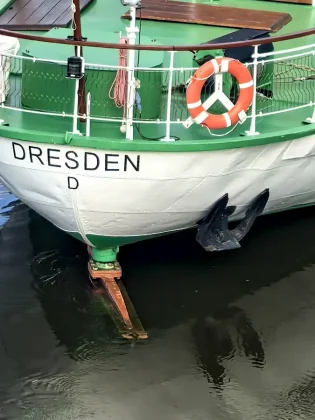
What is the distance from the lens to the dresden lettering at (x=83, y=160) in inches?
273

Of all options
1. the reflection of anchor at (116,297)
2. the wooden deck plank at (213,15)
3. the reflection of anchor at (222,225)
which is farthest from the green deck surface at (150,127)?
the reflection of anchor at (116,297)

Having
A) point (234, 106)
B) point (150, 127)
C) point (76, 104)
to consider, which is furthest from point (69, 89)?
point (234, 106)

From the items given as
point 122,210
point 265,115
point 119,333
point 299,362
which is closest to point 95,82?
point 122,210

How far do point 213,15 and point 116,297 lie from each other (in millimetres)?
4078

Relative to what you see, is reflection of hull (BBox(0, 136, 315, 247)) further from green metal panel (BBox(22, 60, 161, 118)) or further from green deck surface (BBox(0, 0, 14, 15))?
green deck surface (BBox(0, 0, 14, 15))

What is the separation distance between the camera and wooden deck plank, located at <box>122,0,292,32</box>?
30.9ft

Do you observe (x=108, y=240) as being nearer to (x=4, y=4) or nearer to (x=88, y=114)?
(x=88, y=114)

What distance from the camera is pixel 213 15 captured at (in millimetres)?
9797

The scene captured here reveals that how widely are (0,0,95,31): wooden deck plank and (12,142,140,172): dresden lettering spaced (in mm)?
2781

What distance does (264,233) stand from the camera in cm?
964

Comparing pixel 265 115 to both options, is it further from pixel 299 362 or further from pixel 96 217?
pixel 299 362

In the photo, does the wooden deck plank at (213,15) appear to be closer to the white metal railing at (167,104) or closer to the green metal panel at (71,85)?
the white metal railing at (167,104)

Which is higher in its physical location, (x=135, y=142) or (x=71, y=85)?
(x=71, y=85)

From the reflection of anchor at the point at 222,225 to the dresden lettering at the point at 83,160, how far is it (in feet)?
3.69
